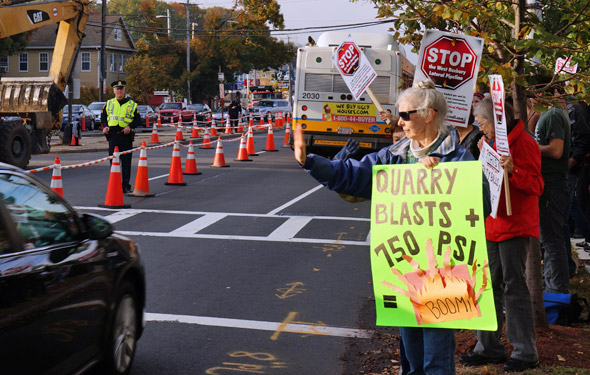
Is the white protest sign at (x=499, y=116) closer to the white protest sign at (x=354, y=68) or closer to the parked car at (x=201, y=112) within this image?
the white protest sign at (x=354, y=68)

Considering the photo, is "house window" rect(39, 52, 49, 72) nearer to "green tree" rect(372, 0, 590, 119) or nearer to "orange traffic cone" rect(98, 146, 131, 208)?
"orange traffic cone" rect(98, 146, 131, 208)

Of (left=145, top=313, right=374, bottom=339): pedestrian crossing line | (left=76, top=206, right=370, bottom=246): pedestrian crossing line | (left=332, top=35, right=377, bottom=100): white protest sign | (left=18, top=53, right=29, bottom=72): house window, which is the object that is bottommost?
(left=76, top=206, right=370, bottom=246): pedestrian crossing line

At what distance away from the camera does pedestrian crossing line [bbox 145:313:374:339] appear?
693 centimetres

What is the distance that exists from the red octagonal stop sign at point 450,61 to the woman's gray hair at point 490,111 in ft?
1.60

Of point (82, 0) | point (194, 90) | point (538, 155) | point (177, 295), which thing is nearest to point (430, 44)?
point (538, 155)

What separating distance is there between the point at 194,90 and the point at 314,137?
2142 inches

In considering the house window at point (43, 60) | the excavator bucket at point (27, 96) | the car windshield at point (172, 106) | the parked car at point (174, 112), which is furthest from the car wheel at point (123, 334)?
the house window at point (43, 60)

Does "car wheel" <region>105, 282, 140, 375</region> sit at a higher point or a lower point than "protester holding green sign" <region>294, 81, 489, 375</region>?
lower

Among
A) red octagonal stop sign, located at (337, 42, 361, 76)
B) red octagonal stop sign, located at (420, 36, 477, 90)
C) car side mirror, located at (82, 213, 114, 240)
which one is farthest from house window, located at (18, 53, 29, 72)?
car side mirror, located at (82, 213, 114, 240)

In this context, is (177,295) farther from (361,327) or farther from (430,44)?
(430,44)

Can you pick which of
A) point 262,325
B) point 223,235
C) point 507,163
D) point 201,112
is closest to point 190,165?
point 223,235

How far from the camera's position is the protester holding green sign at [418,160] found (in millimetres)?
4172

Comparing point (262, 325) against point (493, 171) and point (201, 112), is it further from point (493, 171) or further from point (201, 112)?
point (201, 112)

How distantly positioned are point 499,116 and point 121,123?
1145cm
